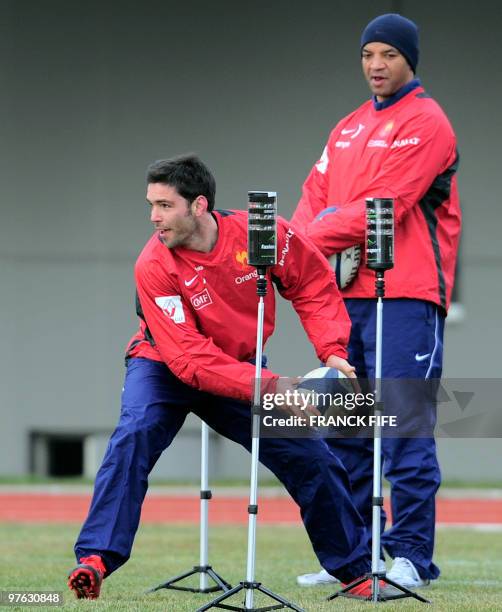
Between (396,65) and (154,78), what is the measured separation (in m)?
10.8

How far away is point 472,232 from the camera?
1783 cm

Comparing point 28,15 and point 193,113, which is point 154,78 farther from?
point 28,15

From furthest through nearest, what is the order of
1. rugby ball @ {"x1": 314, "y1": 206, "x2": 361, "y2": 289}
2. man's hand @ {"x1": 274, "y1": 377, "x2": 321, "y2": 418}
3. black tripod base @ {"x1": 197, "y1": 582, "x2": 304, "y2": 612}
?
rugby ball @ {"x1": 314, "y1": 206, "x2": 361, "y2": 289}
man's hand @ {"x1": 274, "y1": 377, "x2": 321, "y2": 418}
black tripod base @ {"x1": 197, "y1": 582, "x2": 304, "y2": 612}

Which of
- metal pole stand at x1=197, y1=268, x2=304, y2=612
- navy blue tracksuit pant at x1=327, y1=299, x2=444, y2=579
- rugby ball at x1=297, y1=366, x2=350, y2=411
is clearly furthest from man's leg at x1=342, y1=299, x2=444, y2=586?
metal pole stand at x1=197, y1=268, x2=304, y2=612

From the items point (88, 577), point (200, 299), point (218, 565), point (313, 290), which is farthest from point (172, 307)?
point (218, 565)

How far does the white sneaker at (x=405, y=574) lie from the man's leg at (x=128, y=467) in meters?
1.36

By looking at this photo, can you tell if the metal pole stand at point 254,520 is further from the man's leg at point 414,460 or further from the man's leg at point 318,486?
the man's leg at point 414,460

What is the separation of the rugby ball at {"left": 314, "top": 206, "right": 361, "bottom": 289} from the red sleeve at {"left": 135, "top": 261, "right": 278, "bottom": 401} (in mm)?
Result: 1178

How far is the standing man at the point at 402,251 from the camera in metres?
7.19

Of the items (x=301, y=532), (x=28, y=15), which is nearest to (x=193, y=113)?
(x=28, y=15)

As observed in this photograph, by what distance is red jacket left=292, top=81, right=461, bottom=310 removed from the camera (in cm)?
721

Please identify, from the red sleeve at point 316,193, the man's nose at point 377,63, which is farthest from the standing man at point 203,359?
the man's nose at point 377,63

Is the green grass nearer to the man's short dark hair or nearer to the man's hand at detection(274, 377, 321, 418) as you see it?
the man's hand at detection(274, 377, 321, 418)

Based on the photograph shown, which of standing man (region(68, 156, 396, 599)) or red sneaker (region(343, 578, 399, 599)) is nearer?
standing man (region(68, 156, 396, 599))
